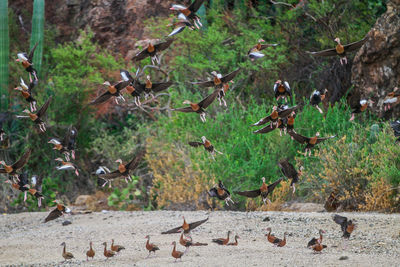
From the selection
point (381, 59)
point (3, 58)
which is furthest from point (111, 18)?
point (381, 59)

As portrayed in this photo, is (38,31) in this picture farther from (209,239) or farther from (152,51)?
(152,51)

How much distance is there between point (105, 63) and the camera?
472 inches

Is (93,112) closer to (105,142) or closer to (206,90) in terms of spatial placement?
(105,142)

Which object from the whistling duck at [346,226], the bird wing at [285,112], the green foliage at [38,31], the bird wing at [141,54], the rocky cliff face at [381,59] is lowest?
the whistling duck at [346,226]

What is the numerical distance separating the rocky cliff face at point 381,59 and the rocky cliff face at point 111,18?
16.9ft

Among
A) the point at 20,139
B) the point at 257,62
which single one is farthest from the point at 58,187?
the point at 257,62

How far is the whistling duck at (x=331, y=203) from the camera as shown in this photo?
7512 mm

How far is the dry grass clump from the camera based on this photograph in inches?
326

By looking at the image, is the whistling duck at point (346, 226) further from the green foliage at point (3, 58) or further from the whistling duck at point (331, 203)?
the green foliage at point (3, 58)

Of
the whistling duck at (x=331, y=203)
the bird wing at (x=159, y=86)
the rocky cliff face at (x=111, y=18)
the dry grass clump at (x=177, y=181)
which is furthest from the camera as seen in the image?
the rocky cliff face at (x=111, y=18)

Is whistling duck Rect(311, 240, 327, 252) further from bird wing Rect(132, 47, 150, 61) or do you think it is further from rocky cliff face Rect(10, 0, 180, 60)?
rocky cliff face Rect(10, 0, 180, 60)

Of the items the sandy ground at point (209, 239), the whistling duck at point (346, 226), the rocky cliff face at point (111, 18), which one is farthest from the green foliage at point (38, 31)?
the whistling duck at point (346, 226)

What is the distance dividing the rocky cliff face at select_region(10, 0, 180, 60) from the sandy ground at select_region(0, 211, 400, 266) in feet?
19.7

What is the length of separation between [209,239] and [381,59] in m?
4.78
